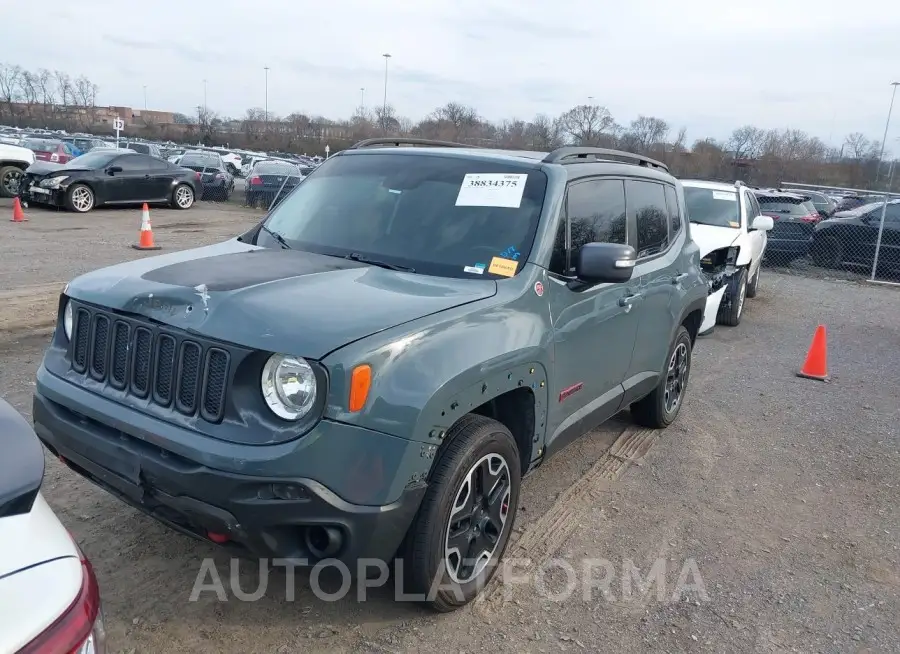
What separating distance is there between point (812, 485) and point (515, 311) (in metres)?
2.92

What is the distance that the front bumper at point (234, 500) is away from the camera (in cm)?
248

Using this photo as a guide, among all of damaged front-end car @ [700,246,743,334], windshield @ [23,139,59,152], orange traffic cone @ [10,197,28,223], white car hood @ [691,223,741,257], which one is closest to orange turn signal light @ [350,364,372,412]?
damaged front-end car @ [700,246,743,334]

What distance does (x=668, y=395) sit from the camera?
5.63 m

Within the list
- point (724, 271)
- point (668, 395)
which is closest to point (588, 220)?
point (668, 395)

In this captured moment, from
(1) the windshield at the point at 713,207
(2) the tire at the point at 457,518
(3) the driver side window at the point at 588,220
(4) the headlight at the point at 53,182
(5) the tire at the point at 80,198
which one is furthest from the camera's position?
(5) the tire at the point at 80,198

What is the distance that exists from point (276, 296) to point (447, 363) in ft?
2.40

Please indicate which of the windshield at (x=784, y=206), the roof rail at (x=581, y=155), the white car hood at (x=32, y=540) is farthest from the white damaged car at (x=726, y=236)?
the white car hood at (x=32, y=540)

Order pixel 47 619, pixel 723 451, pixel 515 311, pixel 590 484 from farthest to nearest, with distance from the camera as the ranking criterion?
1. pixel 723 451
2. pixel 590 484
3. pixel 515 311
4. pixel 47 619

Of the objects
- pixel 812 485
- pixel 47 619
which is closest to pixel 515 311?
pixel 47 619

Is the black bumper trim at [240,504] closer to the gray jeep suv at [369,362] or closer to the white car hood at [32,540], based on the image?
the gray jeep suv at [369,362]

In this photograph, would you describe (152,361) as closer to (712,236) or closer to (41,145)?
(712,236)

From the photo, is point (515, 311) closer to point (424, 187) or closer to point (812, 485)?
point (424, 187)

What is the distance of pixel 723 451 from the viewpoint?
17.7 feet

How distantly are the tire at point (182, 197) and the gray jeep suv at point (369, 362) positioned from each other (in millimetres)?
16661
